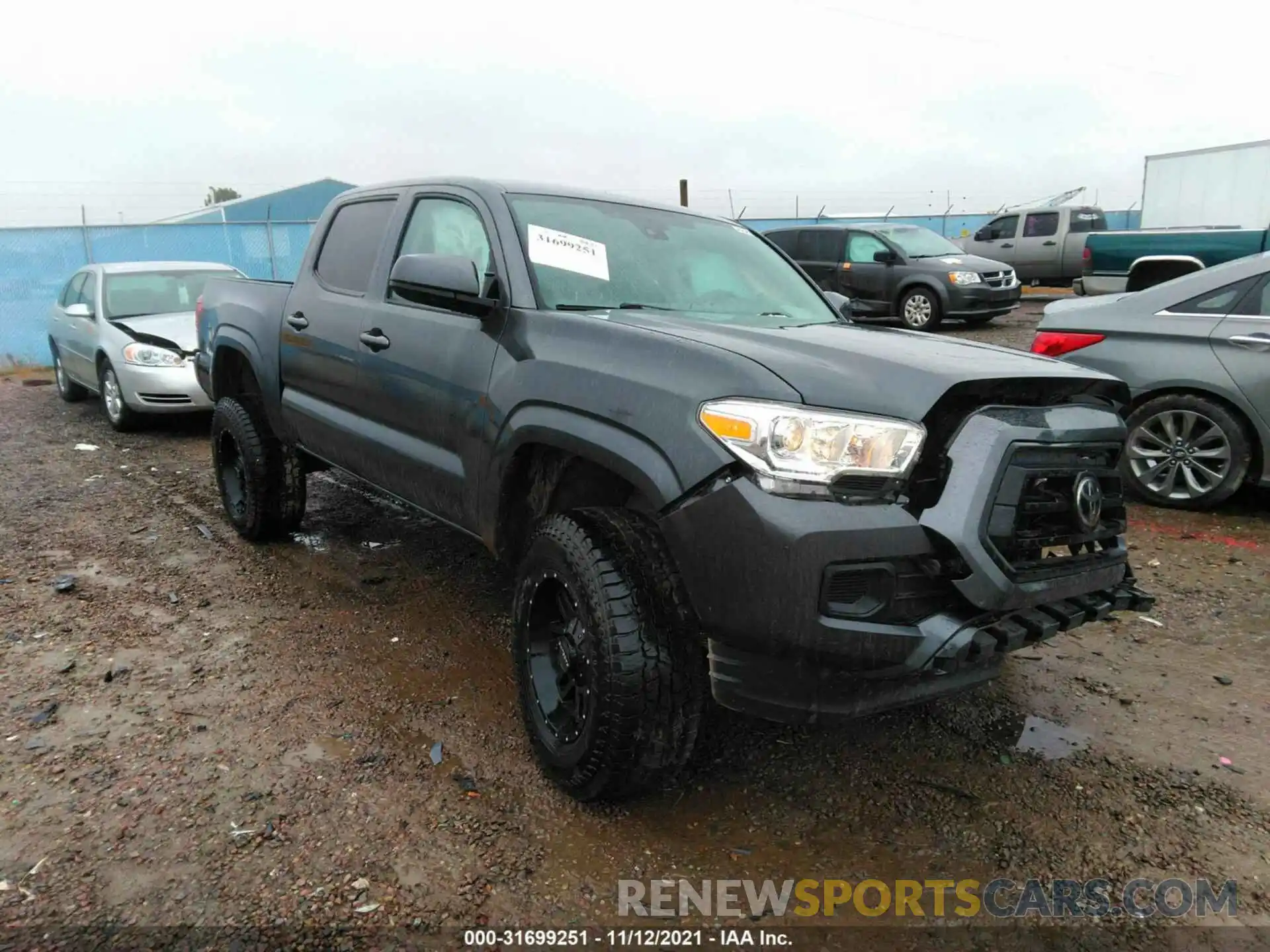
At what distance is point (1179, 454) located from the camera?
5.19 meters

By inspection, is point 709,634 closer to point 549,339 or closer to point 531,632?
point 531,632

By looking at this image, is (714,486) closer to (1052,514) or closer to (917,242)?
(1052,514)

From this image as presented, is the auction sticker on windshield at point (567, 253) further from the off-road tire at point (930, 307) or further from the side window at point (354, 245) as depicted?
the off-road tire at point (930, 307)

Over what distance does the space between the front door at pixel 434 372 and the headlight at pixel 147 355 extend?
5085 millimetres

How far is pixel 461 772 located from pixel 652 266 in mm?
1909

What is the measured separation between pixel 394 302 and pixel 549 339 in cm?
110

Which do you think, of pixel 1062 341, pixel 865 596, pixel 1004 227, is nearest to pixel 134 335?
pixel 1062 341

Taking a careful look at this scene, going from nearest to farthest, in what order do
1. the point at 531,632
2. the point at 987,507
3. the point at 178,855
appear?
the point at 987,507 < the point at 178,855 < the point at 531,632

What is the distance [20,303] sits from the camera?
14.0 metres

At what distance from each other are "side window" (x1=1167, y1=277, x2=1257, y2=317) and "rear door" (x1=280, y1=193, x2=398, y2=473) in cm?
465

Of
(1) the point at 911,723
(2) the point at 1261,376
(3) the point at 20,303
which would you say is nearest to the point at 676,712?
(1) the point at 911,723

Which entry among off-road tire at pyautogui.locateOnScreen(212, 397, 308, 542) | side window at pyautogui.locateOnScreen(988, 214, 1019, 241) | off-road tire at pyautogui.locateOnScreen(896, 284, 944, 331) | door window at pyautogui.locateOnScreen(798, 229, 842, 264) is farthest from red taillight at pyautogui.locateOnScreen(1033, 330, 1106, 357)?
side window at pyautogui.locateOnScreen(988, 214, 1019, 241)

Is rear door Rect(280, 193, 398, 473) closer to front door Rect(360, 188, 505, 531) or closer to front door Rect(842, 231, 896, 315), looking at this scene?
front door Rect(360, 188, 505, 531)

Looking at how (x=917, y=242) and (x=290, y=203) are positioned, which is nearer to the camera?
(x=917, y=242)
